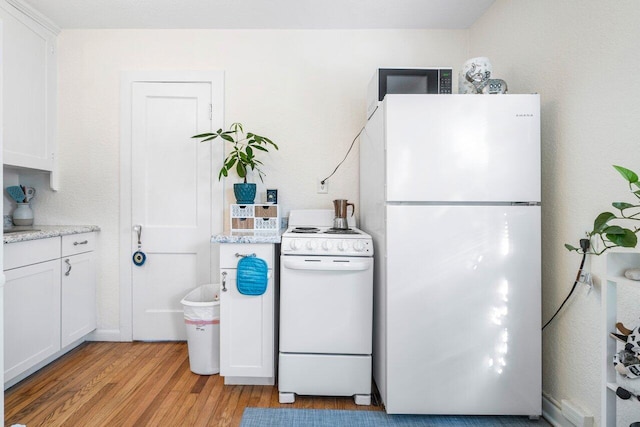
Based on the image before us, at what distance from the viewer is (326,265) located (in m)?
1.83

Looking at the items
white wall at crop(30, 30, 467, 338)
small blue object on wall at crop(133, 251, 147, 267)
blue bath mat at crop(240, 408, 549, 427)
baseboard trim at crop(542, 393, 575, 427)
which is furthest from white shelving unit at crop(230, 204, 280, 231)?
baseboard trim at crop(542, 393, 575, 427)

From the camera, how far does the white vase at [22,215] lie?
96.8 inches

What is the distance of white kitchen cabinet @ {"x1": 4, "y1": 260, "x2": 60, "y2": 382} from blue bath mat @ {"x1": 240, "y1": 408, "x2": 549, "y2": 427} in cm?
136

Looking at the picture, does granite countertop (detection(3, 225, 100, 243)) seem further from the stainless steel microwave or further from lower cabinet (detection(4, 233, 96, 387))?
the stainless steel microwave

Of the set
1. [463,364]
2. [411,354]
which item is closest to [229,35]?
[411,354]

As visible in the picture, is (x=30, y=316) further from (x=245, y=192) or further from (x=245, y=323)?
(x=245, y=192)

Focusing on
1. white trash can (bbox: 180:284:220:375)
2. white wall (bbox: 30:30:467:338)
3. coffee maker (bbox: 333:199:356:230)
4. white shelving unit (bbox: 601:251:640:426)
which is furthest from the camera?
white wall (bbox: 30:30:467:338)

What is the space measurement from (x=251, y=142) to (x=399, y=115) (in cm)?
115

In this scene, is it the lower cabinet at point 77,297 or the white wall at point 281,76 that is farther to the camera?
the white wall at point 281,76

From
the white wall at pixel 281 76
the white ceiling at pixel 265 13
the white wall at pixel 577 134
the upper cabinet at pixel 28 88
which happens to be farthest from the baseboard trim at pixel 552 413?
the upper cabinet at pixel 28 88

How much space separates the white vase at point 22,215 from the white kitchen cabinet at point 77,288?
431 millimetres

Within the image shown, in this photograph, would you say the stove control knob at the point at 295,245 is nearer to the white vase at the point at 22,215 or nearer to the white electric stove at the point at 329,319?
the white electric stove at the point at 329,319

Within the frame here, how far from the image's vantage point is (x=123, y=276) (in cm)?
266

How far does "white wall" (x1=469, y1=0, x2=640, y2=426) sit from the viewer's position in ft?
4.58
